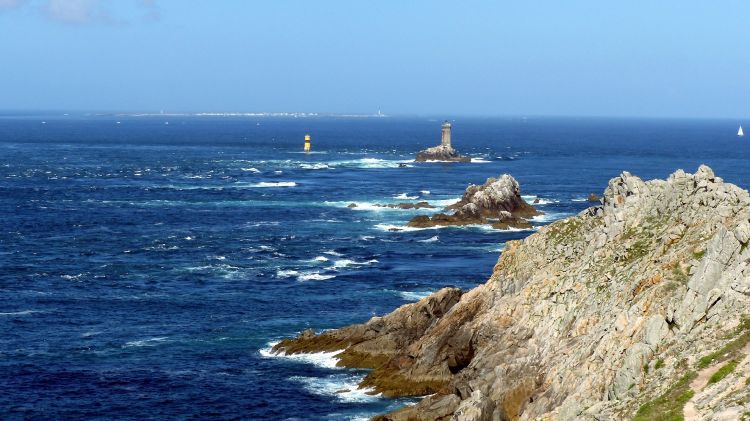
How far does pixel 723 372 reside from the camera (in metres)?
40.2

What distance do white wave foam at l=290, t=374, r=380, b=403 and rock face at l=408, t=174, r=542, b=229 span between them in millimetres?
60632

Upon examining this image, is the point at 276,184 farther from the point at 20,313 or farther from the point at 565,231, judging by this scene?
the point at 565,231

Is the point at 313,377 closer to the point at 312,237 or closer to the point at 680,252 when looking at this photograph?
the point at 680,252

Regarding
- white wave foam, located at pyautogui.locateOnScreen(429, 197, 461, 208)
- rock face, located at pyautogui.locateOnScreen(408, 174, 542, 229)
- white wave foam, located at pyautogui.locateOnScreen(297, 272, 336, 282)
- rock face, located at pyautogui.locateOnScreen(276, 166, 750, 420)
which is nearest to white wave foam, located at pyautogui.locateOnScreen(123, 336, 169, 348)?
rock face, located at pyautogui.locateOnScreen(276, 166, 750, 420)

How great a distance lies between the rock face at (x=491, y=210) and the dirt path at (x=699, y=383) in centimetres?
7958

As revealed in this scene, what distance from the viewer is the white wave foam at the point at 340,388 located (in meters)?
58.5

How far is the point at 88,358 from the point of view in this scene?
66500 mm

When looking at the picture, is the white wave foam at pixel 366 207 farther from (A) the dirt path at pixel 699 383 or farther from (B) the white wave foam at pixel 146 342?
(A) the dirt path at pixel 699 383

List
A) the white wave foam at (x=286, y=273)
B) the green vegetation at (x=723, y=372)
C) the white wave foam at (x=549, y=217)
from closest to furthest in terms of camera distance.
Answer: the green vegetation at (x=723, y=372) → the white wave foam at (x=286, y=273) → the white wave foam at (x=549, y=217)

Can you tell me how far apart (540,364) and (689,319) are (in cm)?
911

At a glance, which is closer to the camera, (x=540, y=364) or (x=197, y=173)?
(x=540, y=364)

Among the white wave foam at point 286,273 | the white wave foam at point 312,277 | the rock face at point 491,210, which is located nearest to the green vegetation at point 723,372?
the white wave foam at point 312,277

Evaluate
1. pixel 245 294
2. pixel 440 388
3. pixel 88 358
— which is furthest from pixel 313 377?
pixel 245 294

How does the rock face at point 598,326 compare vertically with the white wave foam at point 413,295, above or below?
above
